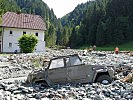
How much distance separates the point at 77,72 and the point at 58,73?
102cm

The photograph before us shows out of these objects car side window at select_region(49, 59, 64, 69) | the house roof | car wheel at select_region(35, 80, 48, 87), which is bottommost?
car wheel at select_region(35, 80, 48, 87)

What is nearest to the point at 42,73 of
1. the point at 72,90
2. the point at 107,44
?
the point at 72,90

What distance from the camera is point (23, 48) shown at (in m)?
47.9

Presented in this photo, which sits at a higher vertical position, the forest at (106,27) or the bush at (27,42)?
the forest at (106,27)

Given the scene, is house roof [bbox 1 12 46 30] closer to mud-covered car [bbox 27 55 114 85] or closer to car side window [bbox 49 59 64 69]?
car side window [bbox 49 59 64 69]

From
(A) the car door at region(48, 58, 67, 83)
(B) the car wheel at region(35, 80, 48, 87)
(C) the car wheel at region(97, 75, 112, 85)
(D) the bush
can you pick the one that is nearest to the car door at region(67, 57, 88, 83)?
(A) the car door at region(48, 58, 67, 83)

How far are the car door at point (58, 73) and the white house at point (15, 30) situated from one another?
148 ft

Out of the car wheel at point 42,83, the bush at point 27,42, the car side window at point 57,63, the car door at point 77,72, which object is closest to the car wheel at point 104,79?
the car door at point 77,72

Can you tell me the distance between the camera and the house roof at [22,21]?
198ft

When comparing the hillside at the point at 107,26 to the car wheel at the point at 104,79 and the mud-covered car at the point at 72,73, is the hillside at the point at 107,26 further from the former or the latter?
the car wheel at the point at 104,79

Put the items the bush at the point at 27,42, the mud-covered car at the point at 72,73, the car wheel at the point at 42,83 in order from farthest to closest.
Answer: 1. the bush at the point at 27,42
2. the car wheel at the point at 42,83
3. the mud-covered car at the point at 72,73

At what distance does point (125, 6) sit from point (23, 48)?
72.1m

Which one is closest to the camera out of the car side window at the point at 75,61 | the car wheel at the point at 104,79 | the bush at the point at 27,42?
the car wheel at the point at 104,79

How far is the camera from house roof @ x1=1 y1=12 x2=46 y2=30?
6025 cm
